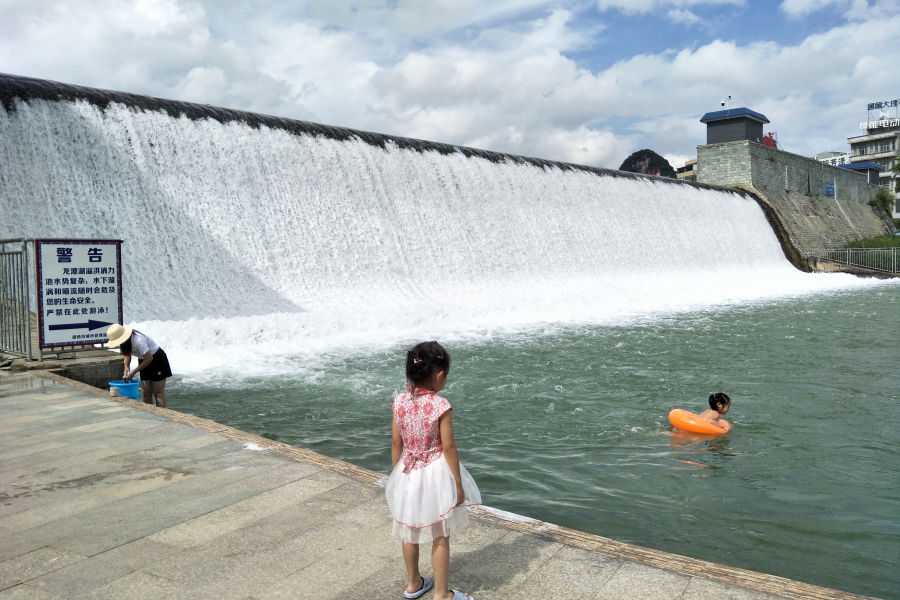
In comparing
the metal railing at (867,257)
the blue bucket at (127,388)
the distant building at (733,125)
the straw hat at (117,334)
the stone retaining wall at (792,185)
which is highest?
the distant building at (733,125)

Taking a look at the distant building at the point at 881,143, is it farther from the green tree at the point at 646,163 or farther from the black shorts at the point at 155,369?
the black shorts at the point at 155,369

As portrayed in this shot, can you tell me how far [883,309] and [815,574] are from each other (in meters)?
19.9

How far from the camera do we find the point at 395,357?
11.8 m

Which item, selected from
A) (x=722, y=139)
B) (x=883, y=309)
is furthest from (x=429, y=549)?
(x=722, y=139)

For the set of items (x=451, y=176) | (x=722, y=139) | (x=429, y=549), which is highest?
(x=722, y=139)

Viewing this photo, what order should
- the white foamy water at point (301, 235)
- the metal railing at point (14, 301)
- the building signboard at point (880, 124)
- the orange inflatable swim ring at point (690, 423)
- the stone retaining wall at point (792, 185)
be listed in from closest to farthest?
1. the orange inflatable swim ring at point (690, 423)
2. the metal railing at point (14, 301)
3. the white foamy water at point (301, 235)
4. the stone retaining wall at point (792, 185)
5. the building signboard at point (880, 124)

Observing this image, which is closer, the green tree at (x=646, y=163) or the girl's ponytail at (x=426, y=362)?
the girl's ponytail at (x=426, y=362)

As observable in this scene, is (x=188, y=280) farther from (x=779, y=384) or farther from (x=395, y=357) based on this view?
(x=779, y=384)

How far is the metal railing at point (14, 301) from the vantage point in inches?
345

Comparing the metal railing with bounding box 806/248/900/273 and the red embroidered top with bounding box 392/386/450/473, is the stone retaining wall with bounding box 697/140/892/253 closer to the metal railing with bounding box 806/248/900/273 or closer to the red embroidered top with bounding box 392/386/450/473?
the metal railing with bounding box 806/248/900/273

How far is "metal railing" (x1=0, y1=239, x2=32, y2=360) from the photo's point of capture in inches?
345

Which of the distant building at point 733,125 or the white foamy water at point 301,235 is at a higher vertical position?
the distant building at point 733,125

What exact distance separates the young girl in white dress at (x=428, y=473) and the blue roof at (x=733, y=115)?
49724 mm

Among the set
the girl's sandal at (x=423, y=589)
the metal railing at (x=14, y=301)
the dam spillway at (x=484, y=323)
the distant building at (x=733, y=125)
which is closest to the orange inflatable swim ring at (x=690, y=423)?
the dam spillway at (x=484, y=323)
